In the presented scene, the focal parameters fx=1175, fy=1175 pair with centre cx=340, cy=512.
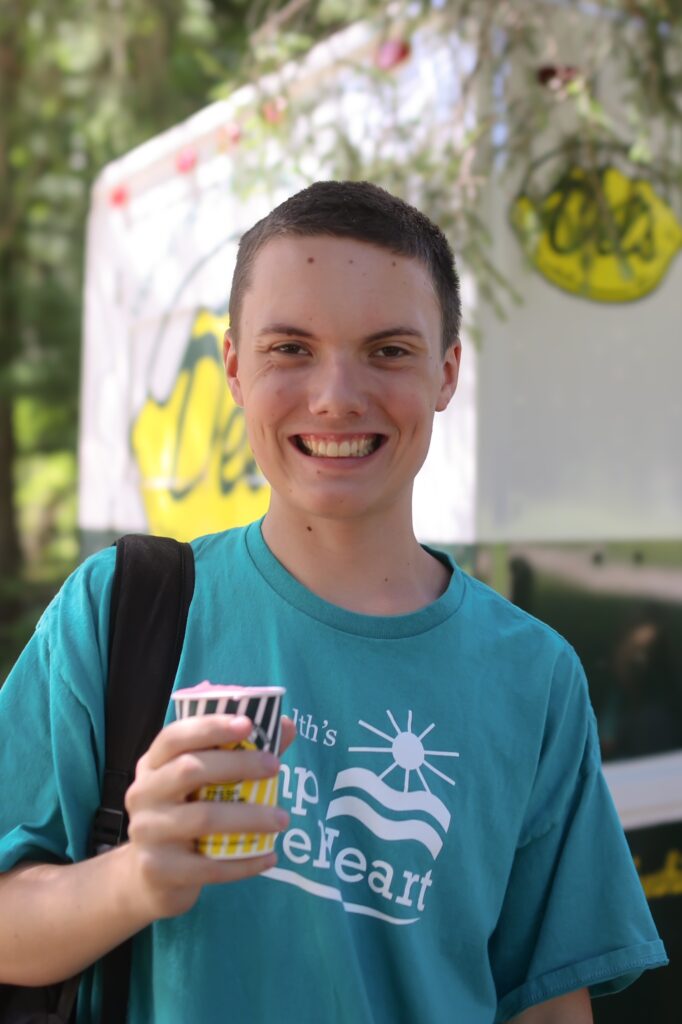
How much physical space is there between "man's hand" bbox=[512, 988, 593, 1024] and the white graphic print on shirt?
1.08 ft

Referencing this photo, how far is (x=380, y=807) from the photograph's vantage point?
1526 millimetres

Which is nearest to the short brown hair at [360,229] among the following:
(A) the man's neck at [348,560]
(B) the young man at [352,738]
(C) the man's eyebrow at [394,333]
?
(B) the young man at [352,738]

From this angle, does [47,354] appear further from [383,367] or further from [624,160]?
[383,367]

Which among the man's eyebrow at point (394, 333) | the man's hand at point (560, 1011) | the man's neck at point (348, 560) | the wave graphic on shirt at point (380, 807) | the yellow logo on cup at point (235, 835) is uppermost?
the man's eyebrow at point (394, 333)

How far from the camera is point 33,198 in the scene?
33.8 ft

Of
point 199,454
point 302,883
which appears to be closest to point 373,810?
point 302,883

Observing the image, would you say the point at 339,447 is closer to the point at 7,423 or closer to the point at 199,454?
the point at 199,454

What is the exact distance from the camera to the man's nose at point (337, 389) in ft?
5.14

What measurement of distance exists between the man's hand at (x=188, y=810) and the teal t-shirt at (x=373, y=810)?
24 cm

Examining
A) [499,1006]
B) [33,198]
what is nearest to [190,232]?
[499,1006]

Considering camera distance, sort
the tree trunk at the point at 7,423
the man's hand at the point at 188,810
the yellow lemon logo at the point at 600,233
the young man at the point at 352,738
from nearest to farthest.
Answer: the man's hand at the point at 188,810 < the young man at the point at 352,738 < the yellow lemon logo at the point at 600,233 < the tree trunk at the point at 7,423

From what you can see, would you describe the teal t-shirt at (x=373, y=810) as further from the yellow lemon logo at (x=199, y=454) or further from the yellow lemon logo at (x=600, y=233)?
the yellow lemon logo at (x=199, y=454)

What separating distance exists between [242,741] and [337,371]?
56 centimetres

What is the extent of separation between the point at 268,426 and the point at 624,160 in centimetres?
241
